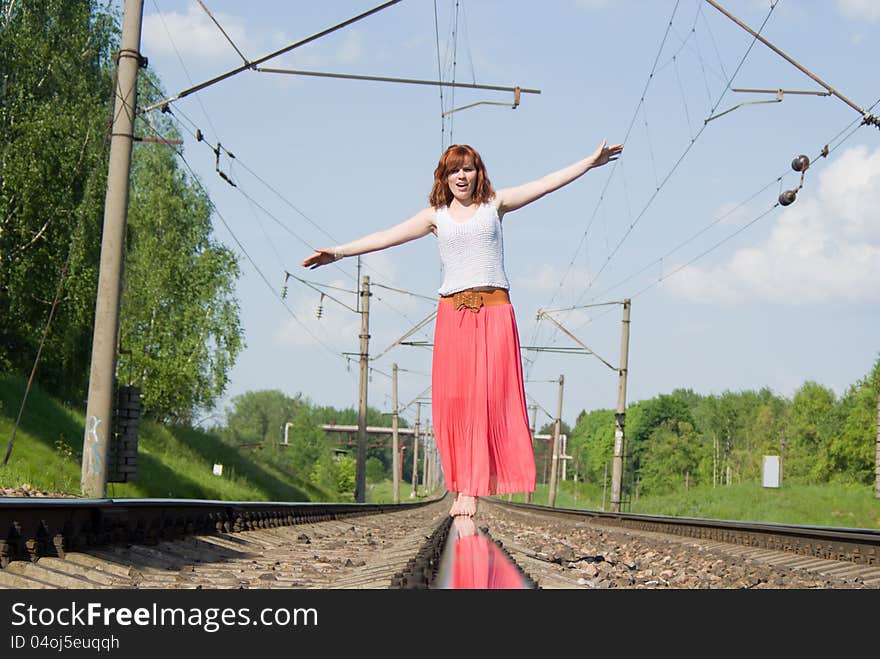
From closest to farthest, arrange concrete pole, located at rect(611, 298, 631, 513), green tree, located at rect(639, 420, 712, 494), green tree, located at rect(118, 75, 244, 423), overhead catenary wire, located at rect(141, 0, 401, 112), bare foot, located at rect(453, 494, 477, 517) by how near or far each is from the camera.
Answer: bare foot, located at rect(453, 494, 477, 517), overhead catenary wire, located at rect(141, 0, 401, 112), concrete pole, located at rect(611, 298, 631, 513), green tree, located at rect(118, 75, 244, 423), green tree, located at rect(639, 420, 712, 494)

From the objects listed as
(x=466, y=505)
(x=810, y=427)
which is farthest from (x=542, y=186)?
(x=810, y=427)

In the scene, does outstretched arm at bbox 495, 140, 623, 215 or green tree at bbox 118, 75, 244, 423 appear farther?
green tree at bbox 118, 75, 244, 423

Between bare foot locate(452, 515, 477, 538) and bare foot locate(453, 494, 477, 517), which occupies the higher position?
bare foot locate(453, 494, 477, 517)

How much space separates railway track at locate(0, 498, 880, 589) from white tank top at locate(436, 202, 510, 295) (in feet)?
4.29

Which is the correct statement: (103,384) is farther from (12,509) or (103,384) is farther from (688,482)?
(688,482)

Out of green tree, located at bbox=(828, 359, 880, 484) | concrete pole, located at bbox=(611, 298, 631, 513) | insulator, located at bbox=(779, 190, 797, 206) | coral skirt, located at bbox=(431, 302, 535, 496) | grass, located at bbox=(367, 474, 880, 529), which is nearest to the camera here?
Result: coral skirt, located at bbox=(431, 302, 535, 496)

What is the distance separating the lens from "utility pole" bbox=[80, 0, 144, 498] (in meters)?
11.8

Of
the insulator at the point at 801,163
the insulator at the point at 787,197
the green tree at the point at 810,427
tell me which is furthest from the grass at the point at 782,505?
the green tree at the point at 810,427

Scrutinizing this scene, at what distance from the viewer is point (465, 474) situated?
4.96 metres

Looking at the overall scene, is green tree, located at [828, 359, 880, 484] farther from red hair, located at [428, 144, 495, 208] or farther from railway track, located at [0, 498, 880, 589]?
red hair, located at [428, 144, 495, 208]

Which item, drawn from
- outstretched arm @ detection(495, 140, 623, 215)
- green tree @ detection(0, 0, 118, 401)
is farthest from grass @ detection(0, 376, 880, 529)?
outstretched arm @ detection(495, 140, 623, 215)

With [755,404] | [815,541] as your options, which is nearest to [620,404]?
[815,541]

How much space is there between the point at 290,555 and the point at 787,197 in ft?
39.7
